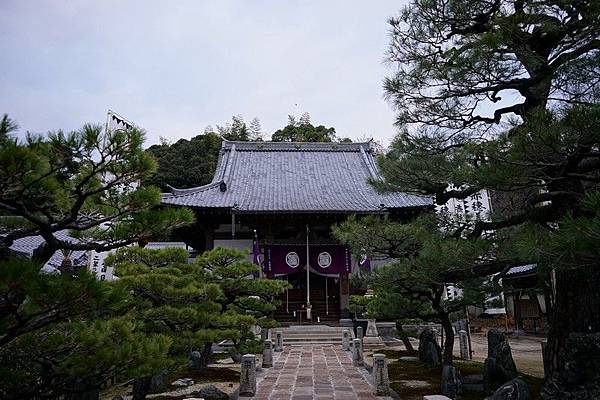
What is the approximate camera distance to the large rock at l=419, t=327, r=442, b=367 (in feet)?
32.4

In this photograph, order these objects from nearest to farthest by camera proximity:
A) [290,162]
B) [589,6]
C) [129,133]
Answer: [129,133], [589,6], [290,162]

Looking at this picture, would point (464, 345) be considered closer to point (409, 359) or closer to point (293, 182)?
point (409, 359)

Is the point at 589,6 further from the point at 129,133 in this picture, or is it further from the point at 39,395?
the point at 39,395

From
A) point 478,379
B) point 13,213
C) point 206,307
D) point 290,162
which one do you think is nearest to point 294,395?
point 206,307

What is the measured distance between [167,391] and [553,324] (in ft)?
19.3

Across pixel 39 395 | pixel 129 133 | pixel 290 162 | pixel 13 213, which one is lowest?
pixel 39 395

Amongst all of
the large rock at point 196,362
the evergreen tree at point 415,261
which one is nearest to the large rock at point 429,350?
the evergreen tree at point 415,261

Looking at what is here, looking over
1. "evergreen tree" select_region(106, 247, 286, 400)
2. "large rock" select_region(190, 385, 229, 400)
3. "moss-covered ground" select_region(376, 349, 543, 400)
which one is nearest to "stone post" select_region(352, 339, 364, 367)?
"moss-covered ground" select_region(376, 349, 543, 400)

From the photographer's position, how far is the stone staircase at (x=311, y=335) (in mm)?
14969

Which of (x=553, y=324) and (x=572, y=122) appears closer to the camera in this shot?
(x=572, y=122)

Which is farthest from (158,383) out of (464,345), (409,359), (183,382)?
(464,345)

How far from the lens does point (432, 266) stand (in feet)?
16.5

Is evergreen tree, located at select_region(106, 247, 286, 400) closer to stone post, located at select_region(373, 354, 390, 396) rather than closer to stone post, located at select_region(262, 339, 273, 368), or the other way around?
stone post, located at select_region(262, 339, 273, 368)

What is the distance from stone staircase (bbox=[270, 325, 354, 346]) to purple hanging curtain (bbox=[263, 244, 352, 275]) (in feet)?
6.39
